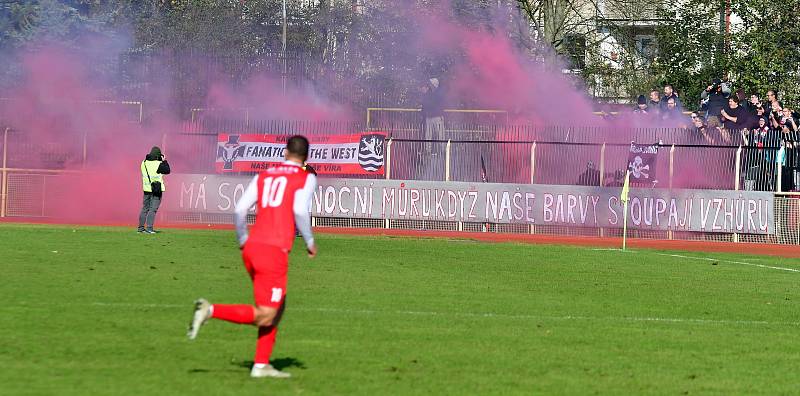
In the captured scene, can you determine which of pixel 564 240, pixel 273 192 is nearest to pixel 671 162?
pixel 564 240

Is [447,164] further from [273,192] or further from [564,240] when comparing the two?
[273,192]

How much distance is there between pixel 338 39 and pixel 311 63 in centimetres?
316

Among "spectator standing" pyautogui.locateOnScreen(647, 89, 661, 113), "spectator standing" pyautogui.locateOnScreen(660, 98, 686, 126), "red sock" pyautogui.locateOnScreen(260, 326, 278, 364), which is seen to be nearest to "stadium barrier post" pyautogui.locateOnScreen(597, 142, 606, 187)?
"spectator standing" pyautogui.locateOnScreen(647, 89, 661, 113)

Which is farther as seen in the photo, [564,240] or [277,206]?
[564,240]

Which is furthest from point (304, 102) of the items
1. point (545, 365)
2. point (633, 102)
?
point (545, 365)

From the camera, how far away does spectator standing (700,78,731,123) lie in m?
33.4

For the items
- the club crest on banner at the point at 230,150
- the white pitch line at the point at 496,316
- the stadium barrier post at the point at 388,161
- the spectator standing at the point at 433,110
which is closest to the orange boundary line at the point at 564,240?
the stadium barrier post at the point at 388,161

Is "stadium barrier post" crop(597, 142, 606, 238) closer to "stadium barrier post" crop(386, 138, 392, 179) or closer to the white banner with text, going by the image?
the white banner with text

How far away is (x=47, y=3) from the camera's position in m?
41.9

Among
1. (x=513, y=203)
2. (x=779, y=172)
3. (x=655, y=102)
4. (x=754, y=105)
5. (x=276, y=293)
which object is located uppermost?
(x=655, y=102)

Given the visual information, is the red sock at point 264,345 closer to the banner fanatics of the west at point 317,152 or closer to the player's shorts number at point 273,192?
the player's shorts number at point 273,192

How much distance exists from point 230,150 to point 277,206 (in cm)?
2631

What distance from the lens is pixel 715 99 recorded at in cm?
3375

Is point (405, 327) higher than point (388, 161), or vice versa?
point (388, 161)
